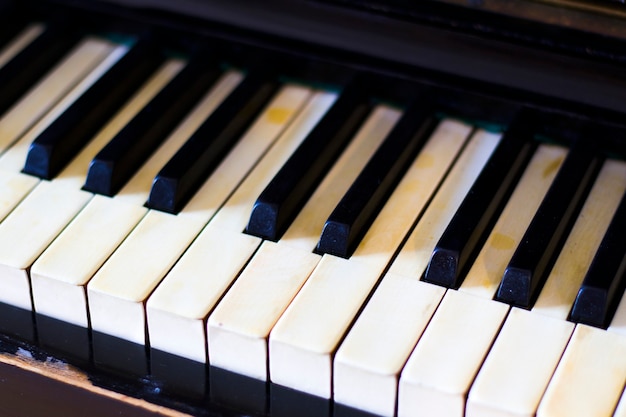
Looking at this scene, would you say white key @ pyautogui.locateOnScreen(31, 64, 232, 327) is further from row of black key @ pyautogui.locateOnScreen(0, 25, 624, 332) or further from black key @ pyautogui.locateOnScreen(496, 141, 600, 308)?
black key @ pyautogui.locateOnScreen(496, 141, 600, 308)

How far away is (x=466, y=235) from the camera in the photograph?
117 cm

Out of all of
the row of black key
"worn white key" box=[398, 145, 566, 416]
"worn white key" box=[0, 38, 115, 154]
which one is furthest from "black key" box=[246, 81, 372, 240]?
"worn white key" box=[0, 38, 115, 154]

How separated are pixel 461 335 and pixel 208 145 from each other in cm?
45

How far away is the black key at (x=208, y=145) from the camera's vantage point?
127cm

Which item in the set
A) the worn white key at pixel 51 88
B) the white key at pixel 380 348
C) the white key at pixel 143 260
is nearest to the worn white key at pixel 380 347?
the white key at pixel 380 348

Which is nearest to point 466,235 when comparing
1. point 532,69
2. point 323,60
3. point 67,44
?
point 532,69

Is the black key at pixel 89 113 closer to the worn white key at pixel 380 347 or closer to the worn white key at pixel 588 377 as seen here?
the worn white key at pixel 380 347

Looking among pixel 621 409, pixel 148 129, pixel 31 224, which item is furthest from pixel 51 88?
pixel 621 409

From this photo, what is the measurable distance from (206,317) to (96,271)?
0.51 ft

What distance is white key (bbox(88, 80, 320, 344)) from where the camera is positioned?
44.9 inches

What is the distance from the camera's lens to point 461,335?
1.08 meters

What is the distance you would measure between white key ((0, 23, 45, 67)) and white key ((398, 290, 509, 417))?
0.80 metres

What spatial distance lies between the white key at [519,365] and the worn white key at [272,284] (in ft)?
0.75

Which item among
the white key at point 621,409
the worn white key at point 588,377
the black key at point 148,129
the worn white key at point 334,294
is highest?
the black key at point 148,129
